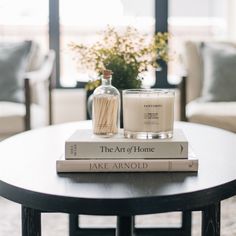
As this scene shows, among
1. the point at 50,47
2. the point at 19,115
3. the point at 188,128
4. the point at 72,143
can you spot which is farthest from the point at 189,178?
the point at 50,47

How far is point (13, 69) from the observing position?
2.99 metres

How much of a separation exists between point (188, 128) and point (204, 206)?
0.81 m

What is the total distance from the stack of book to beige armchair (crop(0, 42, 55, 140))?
154 cm

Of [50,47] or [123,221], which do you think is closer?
[123,221]

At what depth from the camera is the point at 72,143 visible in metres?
1.12

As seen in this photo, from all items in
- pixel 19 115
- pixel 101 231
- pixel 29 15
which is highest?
pixel 29 15

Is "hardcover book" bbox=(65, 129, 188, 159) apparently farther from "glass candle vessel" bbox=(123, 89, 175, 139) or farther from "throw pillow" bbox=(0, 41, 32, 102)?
"throw pillow" bbox=(0, 41, 32, 102)

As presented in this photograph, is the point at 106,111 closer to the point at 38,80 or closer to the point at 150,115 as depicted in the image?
the point at 150,115

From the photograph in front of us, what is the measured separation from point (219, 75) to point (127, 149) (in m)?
1.99

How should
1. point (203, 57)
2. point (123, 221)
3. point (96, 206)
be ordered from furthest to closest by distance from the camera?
point (203, 57), point (123, 221), point (96, 206)

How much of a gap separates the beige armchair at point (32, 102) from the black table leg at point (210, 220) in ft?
5.53

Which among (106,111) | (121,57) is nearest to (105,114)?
(106,111)

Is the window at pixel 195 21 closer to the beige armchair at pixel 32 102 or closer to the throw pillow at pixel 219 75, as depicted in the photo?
the throw pillow at pixel 219 75

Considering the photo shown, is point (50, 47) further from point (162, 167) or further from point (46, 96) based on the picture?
point (162, 167)
